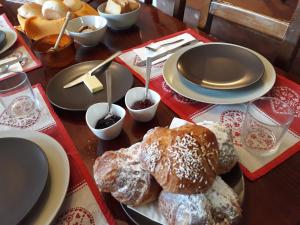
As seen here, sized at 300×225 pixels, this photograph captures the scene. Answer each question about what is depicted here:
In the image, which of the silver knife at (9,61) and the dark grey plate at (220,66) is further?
the silver knife at (9,61)

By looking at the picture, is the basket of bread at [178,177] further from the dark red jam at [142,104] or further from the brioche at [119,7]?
the brioche at [119,7]

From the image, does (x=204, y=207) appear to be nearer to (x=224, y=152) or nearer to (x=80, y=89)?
(x=224, y=152)

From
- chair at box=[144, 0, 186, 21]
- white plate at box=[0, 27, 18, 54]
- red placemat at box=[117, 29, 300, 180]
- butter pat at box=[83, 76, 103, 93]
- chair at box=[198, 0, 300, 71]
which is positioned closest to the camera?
red placemat at box=[117, 29, 300, 180]

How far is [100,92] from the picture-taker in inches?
32.1

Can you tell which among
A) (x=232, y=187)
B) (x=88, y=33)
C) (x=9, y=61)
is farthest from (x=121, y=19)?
(x=232, y=187)

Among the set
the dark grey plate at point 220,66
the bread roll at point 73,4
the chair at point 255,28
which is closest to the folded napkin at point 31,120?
the dark grey plate at point 220,66

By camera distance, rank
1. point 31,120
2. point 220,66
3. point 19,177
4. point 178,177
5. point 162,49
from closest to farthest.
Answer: point 178,177 → point 19,177 → point 31,120 → point 220,66 → point 162,49

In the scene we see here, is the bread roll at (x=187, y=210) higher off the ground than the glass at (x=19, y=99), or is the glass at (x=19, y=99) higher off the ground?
the bread roll at (x=187, y=210)

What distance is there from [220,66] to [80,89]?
455mm

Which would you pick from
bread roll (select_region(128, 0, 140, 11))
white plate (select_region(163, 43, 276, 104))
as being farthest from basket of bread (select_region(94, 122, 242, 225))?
bread roll (select_region(128, 0, 140, 11))

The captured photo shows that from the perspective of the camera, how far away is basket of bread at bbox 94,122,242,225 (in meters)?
0.42

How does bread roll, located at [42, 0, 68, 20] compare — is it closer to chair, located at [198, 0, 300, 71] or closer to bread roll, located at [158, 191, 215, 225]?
chair, located at [198, 0, 300, 71]

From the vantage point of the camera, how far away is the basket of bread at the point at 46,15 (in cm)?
101

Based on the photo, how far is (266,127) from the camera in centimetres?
65
